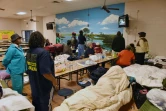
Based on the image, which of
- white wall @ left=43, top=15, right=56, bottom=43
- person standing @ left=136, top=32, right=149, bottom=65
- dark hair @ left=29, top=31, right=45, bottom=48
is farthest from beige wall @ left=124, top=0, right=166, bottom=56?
white wall @ left=43, top=15, right=56, bottom=43

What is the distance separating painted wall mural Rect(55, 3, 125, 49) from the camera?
637cm

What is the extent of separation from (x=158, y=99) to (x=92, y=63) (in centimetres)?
206

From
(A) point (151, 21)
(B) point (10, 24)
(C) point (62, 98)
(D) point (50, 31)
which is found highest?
(B) point (10, 24)

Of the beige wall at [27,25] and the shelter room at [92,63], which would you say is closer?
the shelter room at [92,63]

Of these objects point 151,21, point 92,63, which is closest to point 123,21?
point 151,21

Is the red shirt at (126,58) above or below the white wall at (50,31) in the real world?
below

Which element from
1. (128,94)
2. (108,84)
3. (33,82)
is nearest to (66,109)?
(33,82)

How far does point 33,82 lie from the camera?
1.94m

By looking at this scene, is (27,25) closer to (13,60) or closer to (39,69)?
(13,60)

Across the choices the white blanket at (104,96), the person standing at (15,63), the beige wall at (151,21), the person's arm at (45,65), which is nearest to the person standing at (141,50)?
the beige wall at (151,21)

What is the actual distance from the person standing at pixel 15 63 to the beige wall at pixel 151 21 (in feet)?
15.1

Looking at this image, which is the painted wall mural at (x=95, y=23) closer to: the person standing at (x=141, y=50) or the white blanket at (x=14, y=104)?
the person standing at (x=141, y=50)

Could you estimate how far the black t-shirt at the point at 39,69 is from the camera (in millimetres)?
1788

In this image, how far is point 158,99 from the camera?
6.64 ft
